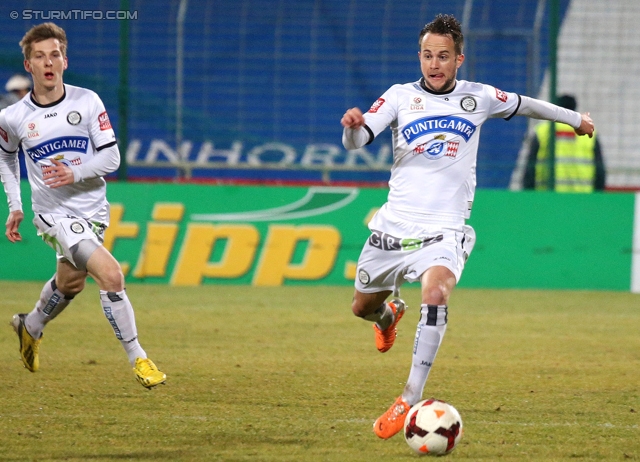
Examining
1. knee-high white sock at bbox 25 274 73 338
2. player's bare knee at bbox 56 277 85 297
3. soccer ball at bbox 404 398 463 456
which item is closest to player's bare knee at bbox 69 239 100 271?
player's bare knee at bbox 56 277 85 297

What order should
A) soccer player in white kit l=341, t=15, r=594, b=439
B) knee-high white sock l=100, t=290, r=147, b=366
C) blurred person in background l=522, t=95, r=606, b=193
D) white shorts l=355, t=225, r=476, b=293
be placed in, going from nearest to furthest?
white shorts l=355, t=225, r=476, b=293
soccer player in white kit l=341, t=15, r=594, b=439
knee-high white sock l=100, t=290, r=147, b=366
blurred person in background l=522, t=95, r=606, b=193

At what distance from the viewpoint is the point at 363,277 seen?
5.93m

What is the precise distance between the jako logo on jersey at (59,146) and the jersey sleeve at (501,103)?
240 centimetres

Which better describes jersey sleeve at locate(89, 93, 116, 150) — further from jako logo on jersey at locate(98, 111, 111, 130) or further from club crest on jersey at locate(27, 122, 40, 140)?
club crest on jersey at locate(27, 122, 40, 140)

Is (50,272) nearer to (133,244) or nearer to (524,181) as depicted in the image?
(133,244)

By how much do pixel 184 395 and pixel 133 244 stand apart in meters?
5.94

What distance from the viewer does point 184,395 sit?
604 cm

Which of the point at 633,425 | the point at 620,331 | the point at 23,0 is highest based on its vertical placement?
the point at 23,0

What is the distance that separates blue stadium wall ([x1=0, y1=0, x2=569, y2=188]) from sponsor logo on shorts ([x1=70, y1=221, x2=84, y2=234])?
722 centimetres

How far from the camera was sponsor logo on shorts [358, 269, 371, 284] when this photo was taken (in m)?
5.90

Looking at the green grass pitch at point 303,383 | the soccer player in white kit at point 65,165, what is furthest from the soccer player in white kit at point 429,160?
the soccer player in white kit at point 65,165

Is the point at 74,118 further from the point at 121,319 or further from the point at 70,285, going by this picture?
the point at 121,319

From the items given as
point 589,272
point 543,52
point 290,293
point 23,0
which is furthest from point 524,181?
point 23,0

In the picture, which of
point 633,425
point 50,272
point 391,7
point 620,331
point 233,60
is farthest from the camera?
point 233,60
